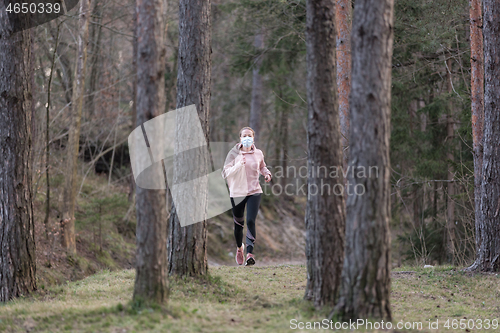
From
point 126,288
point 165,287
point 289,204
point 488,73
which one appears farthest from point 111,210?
point 289,204

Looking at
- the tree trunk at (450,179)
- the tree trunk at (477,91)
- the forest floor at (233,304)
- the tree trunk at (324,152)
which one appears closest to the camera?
the forest floor at (233,304)

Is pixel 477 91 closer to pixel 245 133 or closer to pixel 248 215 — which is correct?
pixel 245 133

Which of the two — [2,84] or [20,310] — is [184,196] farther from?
[2,84]

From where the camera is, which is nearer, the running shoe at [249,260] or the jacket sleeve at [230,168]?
the jacket sleeve at [230,168]

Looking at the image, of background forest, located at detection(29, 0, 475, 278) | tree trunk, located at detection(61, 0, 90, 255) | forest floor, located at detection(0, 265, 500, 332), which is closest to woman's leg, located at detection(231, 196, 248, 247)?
forest floor, located at detection(0, 265, 500, 332)

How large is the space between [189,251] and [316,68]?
2.86 meters

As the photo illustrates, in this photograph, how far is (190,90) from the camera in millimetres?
6234

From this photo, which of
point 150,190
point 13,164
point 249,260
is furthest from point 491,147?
point 13,164

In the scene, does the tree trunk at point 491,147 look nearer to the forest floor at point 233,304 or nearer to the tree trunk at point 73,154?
the forest floor at point 233,304

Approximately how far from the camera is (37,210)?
40.0 ft

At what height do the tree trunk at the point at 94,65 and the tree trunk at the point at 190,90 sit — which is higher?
the tree trunk at the point at 94,65

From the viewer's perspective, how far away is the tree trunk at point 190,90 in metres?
6.19

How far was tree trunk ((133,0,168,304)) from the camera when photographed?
4.56 meters

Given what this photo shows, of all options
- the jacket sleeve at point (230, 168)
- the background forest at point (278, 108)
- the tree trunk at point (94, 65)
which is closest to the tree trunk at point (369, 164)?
the jacket sleeve at point (230, 168)
